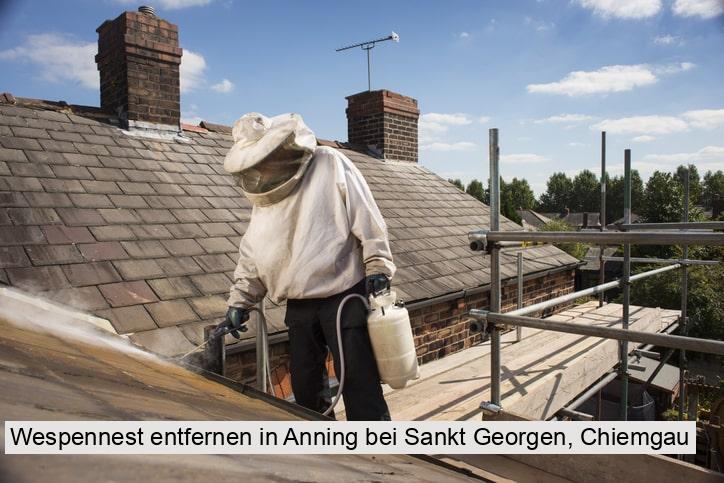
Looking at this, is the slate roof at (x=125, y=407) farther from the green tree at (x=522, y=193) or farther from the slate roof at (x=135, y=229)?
the green tree at (x=522, y=193)

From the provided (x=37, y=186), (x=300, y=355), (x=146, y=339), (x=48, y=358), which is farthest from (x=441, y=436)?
(x=37, y=186)

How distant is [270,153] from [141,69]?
4692 mm

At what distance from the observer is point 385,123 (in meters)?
9.77

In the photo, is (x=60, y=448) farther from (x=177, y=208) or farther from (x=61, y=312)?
(x=177, y=208)

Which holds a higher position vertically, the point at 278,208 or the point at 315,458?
the point at 278,208

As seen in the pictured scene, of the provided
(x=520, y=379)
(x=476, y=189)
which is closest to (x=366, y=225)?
(x=520, y=379)

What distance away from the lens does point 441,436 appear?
2.36m

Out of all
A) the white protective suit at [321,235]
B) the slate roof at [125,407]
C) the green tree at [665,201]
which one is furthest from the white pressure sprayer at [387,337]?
the green tree at [665,201]

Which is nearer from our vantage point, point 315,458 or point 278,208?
point 315,458

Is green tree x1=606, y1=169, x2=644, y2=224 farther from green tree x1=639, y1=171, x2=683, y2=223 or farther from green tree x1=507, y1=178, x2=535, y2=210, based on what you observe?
green tree x1=639, y1=171, x2=683, y2=223

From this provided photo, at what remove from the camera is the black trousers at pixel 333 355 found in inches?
102

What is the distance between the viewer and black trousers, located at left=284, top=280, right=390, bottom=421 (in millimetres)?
2592

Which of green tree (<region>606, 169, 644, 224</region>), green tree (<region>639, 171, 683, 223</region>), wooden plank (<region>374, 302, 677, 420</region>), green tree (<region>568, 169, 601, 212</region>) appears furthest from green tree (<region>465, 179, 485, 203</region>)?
wooden plank (<region>374, 302, 677, 420</region>)

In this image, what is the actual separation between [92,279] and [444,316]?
12.5 feet
